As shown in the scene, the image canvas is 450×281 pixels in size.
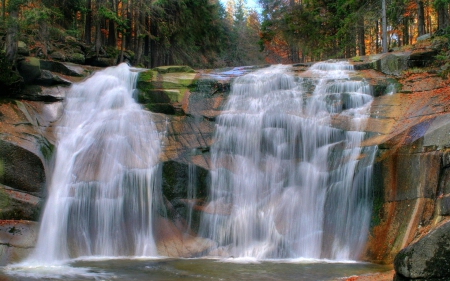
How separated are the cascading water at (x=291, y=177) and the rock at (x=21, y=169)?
4762 mm

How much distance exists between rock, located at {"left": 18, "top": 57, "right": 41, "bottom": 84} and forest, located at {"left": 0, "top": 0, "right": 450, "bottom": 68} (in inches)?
14.8

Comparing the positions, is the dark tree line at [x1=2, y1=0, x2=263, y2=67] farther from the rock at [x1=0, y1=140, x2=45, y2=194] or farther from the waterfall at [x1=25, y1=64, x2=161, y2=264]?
the rock at [x1=0, y1=140, x2=45, y2=194]

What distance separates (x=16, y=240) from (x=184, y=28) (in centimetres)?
1950

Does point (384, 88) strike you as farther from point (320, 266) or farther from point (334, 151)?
point (320, 266)

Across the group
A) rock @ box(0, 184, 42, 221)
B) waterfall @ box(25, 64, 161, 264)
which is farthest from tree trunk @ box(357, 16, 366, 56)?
rock @ box(0, 184, 42, 221)

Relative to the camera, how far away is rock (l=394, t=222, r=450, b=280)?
6.15 m

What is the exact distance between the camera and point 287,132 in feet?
43.7

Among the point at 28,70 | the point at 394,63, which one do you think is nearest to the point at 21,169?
the point at 28,70

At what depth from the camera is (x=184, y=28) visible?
27188 millimetres

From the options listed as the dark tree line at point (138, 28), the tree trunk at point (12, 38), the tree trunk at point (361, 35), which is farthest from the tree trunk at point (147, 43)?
the tree trunk at point (361, 35)

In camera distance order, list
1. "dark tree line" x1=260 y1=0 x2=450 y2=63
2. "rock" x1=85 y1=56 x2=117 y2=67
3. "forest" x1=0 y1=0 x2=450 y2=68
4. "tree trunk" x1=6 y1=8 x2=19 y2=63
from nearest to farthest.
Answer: "tree trunk" x1=6 y1=8 x2=19 y2=63, "forest" x1=0 y1=0 x2=450 y2=68, "rock" x1=85 y1=56 x2=117 y2=67, "dark tree line" x1=260 y1=0 x2=450 y2=63

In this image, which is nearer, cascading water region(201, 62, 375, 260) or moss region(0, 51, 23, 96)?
cascading water region(201, 62, 375, 260)

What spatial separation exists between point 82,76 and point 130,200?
7376 mm

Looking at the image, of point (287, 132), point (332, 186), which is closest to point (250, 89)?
point (287, 132)
